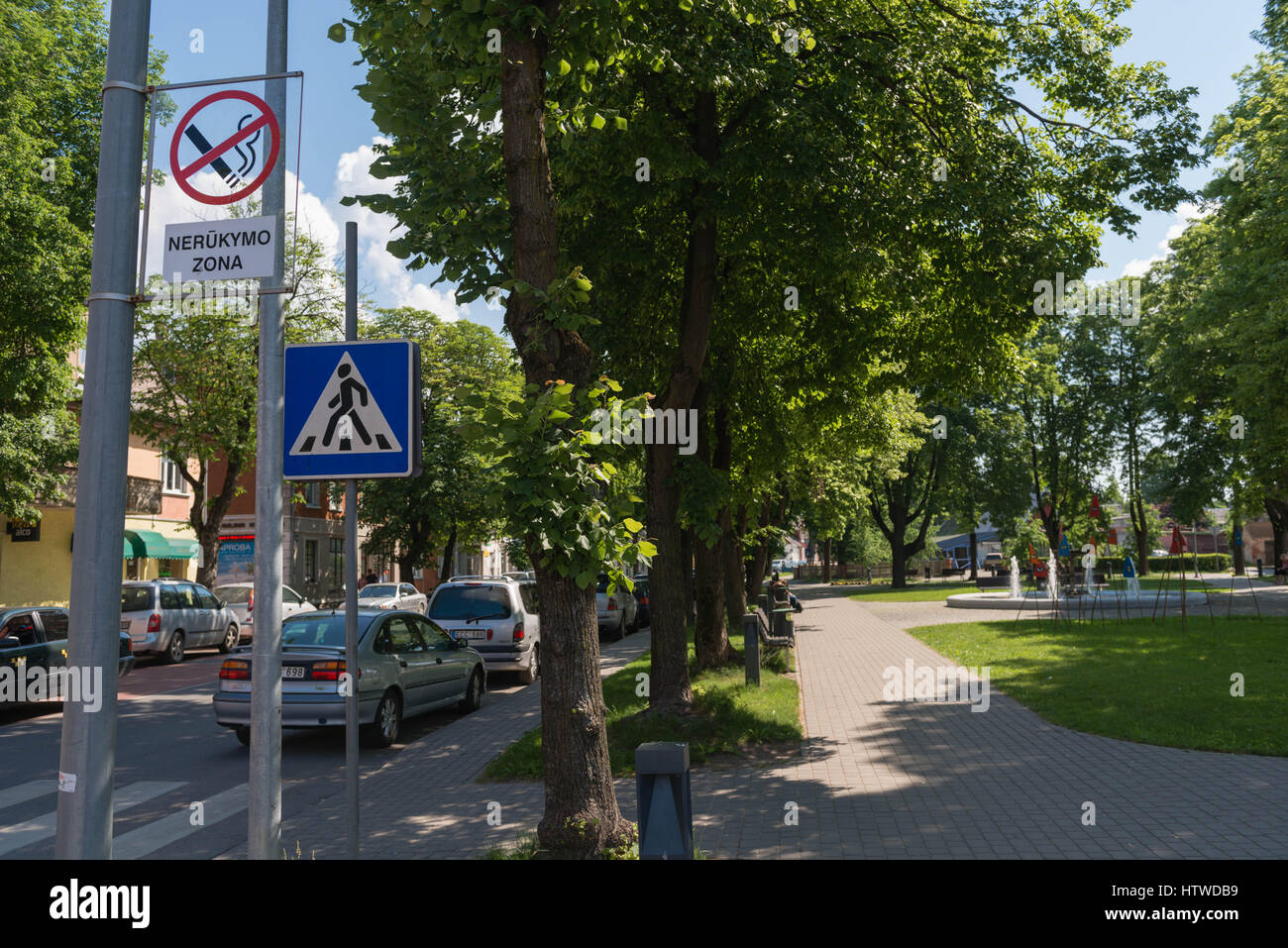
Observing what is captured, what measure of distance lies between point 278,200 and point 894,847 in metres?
5.27

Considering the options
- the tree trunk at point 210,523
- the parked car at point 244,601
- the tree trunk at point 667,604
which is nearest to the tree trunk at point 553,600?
the tree trunk at point 667,604

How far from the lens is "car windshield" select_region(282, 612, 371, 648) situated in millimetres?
11227

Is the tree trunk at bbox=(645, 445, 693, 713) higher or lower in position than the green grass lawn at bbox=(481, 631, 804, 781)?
higher

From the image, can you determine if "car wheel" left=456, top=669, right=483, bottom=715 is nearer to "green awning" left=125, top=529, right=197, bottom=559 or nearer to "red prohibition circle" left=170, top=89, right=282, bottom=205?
"red prohibition circle" left=170, top=89, right=282, bottom=205

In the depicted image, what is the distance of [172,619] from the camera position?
2186cm

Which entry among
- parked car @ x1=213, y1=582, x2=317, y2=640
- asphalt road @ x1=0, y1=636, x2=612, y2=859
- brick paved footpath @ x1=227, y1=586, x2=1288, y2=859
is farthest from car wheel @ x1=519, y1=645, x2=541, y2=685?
parked car @ x1=213, y1=582, x2=317, y2=640

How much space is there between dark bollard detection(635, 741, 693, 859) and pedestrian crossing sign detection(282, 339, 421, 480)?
1.94 m

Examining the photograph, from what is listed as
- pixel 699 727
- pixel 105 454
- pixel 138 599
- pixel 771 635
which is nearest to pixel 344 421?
pixel 105 454

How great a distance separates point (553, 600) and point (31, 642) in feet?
36.8

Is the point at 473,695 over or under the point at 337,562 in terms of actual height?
under

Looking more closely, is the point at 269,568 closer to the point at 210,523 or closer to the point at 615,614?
the point at 615,614

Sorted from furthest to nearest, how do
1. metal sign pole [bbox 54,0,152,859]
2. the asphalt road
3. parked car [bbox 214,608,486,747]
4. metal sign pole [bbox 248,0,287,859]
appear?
parked car [bbox 214,608,486,747]
the asphalt road
metal sign pole [bbox 248,0,287,859]
metal sign pole [bbox 54,0,152,859]

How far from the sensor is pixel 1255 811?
6.90 m
